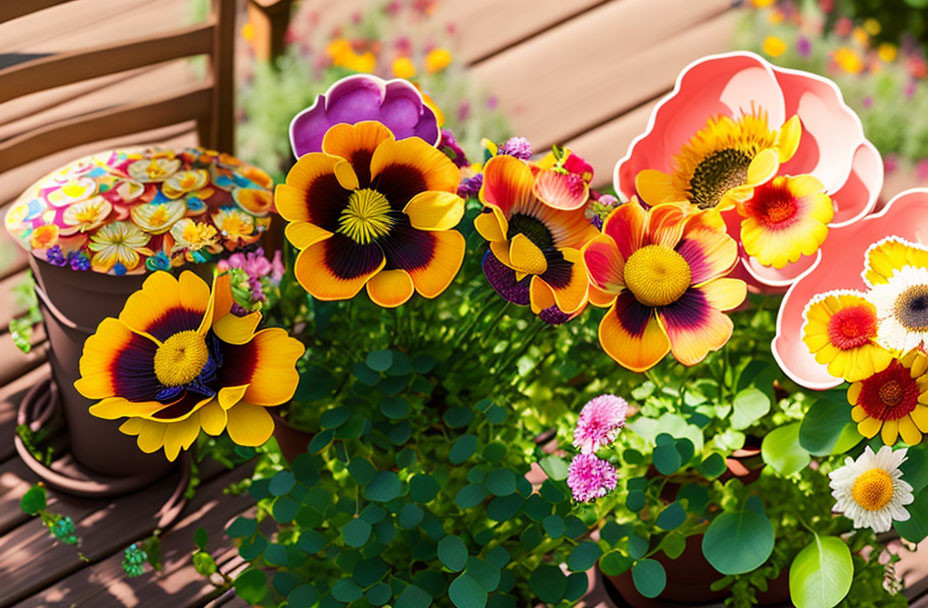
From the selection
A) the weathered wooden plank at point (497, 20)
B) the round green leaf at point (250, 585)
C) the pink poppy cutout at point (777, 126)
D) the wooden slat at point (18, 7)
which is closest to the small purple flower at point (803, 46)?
the weathered wooden plank at point (497, 20)

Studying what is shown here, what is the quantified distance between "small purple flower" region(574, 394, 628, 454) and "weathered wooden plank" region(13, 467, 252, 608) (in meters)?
0.55

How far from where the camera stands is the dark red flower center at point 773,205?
0.87 m

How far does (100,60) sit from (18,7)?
0.15 metres

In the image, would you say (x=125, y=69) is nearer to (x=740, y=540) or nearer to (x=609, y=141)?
(x=740, y=540)

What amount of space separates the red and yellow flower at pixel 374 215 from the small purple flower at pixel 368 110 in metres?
0.09

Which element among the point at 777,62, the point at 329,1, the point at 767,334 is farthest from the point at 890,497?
the point at 329,1

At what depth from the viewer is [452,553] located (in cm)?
93

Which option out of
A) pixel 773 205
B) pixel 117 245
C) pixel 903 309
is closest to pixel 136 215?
pixel 117 245

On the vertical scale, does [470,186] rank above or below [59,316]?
above

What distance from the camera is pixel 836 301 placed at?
32.3 inches

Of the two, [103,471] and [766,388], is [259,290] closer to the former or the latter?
[103,471]

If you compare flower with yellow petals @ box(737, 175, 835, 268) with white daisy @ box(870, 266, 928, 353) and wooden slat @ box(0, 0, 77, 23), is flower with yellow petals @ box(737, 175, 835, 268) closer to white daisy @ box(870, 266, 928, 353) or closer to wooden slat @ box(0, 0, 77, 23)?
white daisy @ box(870, 266, 928, 353)

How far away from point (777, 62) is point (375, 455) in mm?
1755

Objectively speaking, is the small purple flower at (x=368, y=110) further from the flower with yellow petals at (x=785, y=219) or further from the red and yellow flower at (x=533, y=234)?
the flower with yellow petals at (x=785, y=219)
